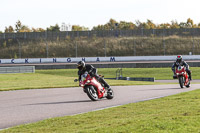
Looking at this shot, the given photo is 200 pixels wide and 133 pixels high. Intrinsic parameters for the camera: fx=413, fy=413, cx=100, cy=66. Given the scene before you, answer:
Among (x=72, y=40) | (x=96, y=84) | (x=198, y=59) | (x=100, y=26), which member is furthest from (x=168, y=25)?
(x=96, y=84)

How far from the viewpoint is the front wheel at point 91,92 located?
14.8 m

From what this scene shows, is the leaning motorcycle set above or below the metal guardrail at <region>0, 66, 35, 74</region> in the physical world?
above

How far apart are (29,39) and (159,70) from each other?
49930mm

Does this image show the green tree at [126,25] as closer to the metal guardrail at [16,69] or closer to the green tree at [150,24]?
the green tree at [150,24]

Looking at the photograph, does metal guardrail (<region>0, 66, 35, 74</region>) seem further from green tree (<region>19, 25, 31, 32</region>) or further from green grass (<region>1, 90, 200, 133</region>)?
green tree (<region>19, 25, 31, 32</region>)

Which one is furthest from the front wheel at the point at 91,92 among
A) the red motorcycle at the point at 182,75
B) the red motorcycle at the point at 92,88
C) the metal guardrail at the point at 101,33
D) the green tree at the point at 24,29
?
the green tree at the point at 24,29

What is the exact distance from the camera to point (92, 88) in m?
14.9

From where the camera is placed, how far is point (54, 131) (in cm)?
799

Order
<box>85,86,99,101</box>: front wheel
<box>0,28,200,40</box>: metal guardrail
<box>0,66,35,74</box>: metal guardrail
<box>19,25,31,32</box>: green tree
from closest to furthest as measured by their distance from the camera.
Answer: <box>85,86,99,101</box>: front wheel < <box>0,66,35,74</box>: metal guardrail < <box>0,28,200,40</box>: metal guardrail < <box>19,25,31,32</box>: green tree

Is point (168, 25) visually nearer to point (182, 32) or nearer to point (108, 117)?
point (182, 32)

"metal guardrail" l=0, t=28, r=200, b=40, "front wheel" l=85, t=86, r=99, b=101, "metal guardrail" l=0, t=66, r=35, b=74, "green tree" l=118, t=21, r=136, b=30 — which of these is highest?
"green tree" l=118, t=21, r=136, b=30

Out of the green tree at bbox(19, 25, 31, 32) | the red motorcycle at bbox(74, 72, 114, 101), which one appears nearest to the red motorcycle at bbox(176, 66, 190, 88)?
the red motorcycle at bbox(74, 72, 114, 101)

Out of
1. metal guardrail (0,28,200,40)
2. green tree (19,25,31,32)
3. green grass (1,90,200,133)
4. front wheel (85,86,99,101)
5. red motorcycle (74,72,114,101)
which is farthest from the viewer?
green tree (19,25,31,32)

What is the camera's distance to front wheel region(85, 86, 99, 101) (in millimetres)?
14758
